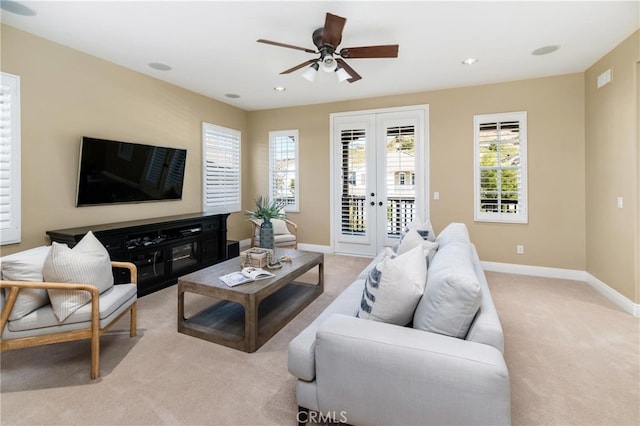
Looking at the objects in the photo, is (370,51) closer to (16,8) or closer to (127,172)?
(16,8)

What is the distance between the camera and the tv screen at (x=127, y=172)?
11.5ft

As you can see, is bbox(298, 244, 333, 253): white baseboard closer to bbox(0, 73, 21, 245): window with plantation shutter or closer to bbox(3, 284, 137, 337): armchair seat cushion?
bbox(3, 284, 137, 337): armchair seat cushion

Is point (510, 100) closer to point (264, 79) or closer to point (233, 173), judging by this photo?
point (264, 79)

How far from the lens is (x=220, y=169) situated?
18.4 feet

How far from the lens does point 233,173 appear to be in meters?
5.93

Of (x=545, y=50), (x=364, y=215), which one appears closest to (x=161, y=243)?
(x=364, y=215)

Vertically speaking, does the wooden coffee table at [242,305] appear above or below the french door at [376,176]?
below

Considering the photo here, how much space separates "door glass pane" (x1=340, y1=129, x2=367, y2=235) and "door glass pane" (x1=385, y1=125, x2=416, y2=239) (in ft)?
1.43

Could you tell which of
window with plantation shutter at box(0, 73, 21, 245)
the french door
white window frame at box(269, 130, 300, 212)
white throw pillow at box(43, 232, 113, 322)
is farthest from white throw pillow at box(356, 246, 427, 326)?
white window frame at box(269, 130, 300, 212)

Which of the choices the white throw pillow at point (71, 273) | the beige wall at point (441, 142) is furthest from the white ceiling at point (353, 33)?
the white throw pillow at point (71, 273)

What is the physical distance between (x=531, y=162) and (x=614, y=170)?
3.29 ft

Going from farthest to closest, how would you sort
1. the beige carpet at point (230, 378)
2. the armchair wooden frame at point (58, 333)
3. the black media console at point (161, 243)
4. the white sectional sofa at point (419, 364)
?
the black media console at point (161, 243)
the armchair wooden frame at point (58, 333)
the beige carpet at point (230, 378)
the white sectional sofa at point (419, 364)

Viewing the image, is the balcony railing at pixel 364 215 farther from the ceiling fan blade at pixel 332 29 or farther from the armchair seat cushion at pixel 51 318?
the armchair seat cushion at pixel 51 318

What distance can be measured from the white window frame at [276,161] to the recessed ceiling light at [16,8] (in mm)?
3755
